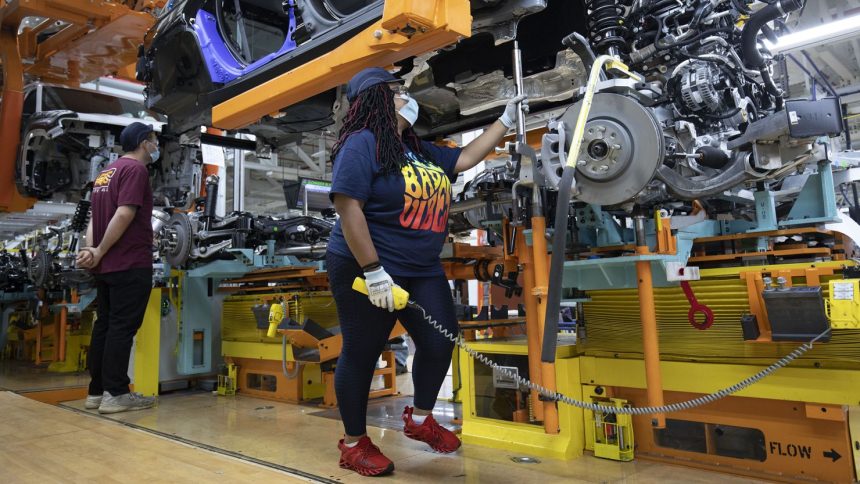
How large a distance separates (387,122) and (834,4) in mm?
6771

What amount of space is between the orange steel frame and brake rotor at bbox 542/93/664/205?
5095 millimetres

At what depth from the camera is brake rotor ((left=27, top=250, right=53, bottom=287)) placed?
6.35m

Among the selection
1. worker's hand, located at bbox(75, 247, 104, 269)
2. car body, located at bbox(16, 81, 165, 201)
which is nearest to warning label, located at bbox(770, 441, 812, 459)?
worker's hand, located at bbox(75, 247, 104, 269)

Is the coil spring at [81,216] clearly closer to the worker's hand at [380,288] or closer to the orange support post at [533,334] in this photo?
the worker's hand at [380,288]

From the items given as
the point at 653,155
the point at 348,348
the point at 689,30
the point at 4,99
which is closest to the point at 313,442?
the point at 348,348

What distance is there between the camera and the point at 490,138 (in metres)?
2.30

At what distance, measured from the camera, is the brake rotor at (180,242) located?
168 inches

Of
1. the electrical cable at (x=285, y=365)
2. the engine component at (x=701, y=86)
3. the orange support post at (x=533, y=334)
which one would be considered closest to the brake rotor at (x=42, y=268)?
the electrical cable at (x=285, y=365)

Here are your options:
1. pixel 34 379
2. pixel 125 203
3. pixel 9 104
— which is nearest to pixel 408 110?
pixel 125 203

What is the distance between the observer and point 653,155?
183 cm

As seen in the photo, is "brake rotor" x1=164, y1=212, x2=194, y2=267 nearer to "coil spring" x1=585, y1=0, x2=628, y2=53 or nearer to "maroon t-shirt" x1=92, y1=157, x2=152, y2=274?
"maroon t-shirt" x1=92, y1=157, x2=152, y2=274

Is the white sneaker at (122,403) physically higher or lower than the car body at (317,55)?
lower

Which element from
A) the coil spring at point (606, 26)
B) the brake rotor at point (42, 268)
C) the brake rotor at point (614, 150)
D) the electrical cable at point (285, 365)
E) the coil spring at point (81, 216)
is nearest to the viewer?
the brake rotor at point (614, 150)

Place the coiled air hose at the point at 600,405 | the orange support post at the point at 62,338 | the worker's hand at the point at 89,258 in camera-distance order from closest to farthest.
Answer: the coiled air hose at the point at 600,405, the worker's hand at the point at 89,258, the orange support post at the point at 62,338
